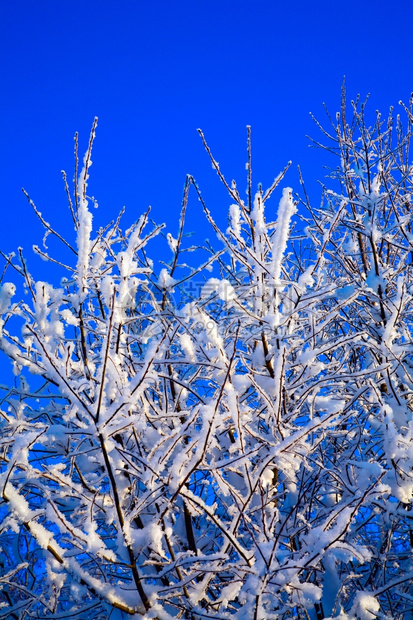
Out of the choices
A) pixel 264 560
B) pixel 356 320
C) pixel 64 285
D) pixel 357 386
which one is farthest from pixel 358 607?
pixel 356 320

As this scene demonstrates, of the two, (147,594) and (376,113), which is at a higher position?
(376,113)

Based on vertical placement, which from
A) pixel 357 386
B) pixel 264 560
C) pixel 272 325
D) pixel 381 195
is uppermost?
pixel 381 195

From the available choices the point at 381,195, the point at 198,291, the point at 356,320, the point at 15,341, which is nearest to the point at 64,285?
the point at 15,341

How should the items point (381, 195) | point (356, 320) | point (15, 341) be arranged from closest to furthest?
point (15, 341) < point (381, 195) < point (356, 320)

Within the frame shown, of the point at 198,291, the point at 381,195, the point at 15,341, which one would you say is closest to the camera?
the point at 15,341

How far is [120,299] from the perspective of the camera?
5.63ft

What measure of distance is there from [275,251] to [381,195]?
1727mm

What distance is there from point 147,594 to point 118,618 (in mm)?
384

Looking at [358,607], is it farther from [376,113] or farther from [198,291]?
[376,113]

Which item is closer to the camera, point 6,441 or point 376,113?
point 6,441

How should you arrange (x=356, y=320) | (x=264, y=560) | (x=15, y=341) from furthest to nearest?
(x=356, y=320) < (x=15, y=341) < (x=264, y=560)

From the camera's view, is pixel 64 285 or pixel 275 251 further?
pixel 64 285

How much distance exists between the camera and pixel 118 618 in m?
1.97

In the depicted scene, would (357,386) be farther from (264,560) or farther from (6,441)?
(6,441)
